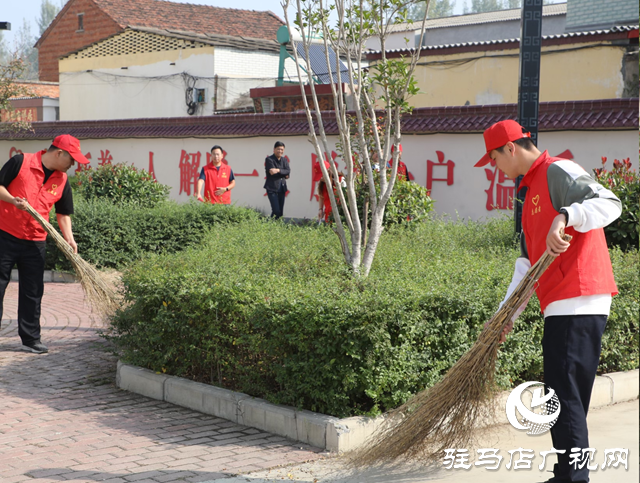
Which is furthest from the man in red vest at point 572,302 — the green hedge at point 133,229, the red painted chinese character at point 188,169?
the red painted chinese character at point 188,169

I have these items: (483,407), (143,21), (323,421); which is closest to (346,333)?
(323,421)

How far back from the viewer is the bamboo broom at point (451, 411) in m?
3.93

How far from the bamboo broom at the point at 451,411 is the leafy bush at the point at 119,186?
10373 millimetres

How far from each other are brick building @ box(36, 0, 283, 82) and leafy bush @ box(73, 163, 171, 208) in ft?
68.5

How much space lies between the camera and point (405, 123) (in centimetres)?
1441

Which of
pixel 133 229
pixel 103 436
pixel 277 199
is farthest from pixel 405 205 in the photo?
pixel 103 436

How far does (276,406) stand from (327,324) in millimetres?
662

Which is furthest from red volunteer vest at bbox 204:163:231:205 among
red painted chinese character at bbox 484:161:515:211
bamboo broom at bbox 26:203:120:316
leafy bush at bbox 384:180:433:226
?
bamboo broom at bbox 26:203:120:316

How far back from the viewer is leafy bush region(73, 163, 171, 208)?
14094 millimetres

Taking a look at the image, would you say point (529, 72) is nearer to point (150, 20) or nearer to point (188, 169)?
point (188, 169)

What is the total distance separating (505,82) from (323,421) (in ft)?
63.8

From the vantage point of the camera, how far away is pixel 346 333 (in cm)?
460

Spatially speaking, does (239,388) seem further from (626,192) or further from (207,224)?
(207,224)
